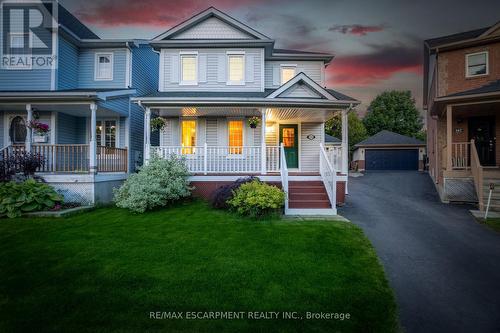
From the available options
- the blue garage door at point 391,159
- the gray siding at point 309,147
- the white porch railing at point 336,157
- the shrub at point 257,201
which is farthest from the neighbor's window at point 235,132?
the blue garage door at point 391,159

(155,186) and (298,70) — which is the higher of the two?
(298,70)

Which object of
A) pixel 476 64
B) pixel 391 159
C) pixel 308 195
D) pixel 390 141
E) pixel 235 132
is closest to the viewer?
pixel 308 195

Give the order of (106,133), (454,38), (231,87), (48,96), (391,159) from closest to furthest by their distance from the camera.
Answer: (48,96) < (231,87) < (106,133) < (454,38) < (391,159)

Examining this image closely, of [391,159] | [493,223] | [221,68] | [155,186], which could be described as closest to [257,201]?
[155,186]

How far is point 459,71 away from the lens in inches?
522

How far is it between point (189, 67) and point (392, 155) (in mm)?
22242

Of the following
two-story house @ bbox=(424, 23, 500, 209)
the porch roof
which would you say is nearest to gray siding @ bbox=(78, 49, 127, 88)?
the porch roof

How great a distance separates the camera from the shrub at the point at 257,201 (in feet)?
26.4

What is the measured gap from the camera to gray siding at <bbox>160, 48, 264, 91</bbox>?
13625 millimetres

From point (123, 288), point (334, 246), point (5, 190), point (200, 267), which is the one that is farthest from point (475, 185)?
point (5, 190)

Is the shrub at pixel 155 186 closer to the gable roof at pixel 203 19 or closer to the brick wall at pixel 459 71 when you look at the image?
the gable roof at pixel 203 19

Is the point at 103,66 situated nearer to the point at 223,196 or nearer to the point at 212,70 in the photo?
the point at 212,70

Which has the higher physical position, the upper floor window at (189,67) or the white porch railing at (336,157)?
the upper floor window at (189,67)

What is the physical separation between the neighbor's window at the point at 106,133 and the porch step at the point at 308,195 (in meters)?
10.5
